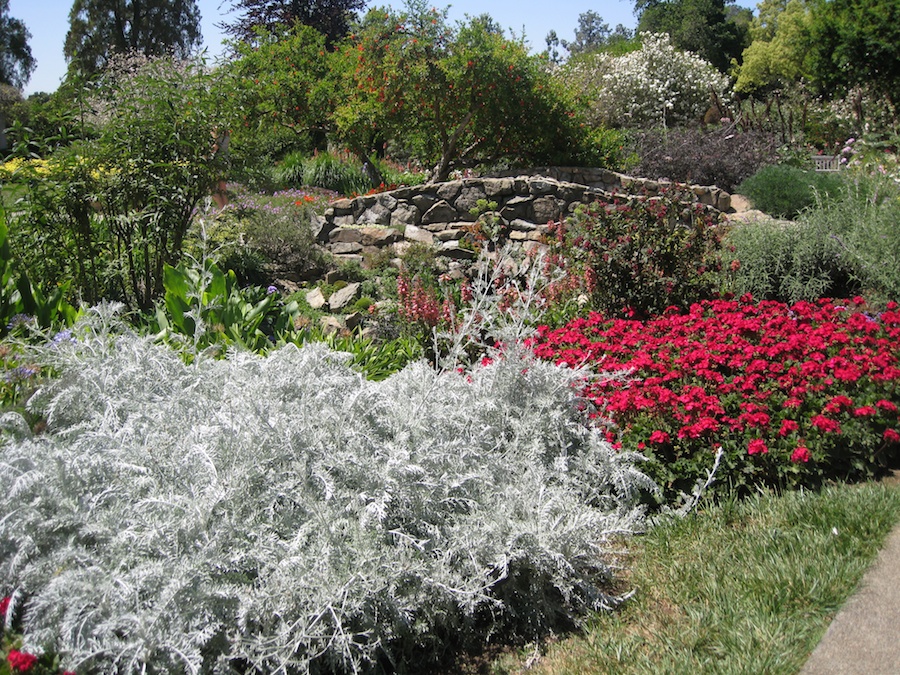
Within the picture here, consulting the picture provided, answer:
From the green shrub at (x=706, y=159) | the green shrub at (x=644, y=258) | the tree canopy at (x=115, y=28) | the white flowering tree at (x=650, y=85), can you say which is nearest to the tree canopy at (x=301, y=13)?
the tree canopy at (x=115, y=28)

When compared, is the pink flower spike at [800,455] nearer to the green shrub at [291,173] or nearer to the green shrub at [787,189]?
the green shrub at [787,189]

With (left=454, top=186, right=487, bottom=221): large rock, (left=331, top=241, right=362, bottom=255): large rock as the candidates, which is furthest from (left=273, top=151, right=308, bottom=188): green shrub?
(left=454, top=186, right=487, bottom=221): large rock

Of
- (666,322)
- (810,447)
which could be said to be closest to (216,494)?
(810,447)

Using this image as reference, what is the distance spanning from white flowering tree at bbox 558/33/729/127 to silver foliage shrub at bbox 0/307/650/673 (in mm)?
14162

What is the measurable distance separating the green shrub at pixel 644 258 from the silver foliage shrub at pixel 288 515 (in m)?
2.50

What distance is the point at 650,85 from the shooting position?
55.6 ft

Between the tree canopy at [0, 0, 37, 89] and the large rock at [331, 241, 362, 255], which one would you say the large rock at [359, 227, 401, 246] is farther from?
the tree canopy at [0, 0, 37, 89]

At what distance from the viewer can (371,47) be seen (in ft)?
32.3

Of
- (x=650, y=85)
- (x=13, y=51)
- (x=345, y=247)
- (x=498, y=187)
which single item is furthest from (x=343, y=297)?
(x=13, y=51)

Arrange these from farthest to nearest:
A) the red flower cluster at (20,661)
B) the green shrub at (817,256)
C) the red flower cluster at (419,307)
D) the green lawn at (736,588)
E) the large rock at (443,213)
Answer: the large rock at (443,213)
the green shrub at (817,256)
the red flower cluster at (419,307)
the green lawn at (736,588)
the red flower cluster at (20,661)

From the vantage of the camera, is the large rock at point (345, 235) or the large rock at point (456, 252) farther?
the large rock at point (345, 235)

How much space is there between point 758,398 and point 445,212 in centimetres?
553

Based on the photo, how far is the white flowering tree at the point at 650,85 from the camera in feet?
55.5

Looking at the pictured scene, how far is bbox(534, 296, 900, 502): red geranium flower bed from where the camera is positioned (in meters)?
3.58
